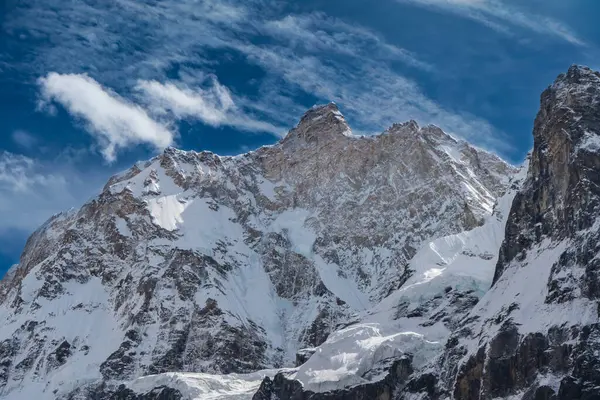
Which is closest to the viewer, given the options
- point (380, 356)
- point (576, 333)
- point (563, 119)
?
point (576, 333)

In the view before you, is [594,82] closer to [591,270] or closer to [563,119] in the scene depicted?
[563,119]

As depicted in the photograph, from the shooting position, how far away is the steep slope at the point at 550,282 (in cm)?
12812

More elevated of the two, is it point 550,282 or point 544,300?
point 550,282

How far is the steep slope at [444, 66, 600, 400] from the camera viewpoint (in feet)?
420

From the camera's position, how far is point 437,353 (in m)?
168

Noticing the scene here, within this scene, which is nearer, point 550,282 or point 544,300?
point 550,282

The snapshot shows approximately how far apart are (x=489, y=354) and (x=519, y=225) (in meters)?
27.8

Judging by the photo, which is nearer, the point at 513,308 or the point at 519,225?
the point at 513,308

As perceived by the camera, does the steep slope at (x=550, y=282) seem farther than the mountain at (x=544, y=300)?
No

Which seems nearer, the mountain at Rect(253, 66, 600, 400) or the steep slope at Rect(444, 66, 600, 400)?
the steep slope at Rect(444, 66, 600, 400)

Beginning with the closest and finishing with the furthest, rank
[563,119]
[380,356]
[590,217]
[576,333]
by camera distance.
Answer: [576,333] → [590,217] → [563,119] → [380,356]

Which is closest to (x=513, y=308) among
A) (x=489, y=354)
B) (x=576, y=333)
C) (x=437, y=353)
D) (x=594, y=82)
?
(x=489, y=354)

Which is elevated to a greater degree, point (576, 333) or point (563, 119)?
point (563, 119)

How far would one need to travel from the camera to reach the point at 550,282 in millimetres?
138000
